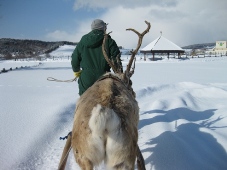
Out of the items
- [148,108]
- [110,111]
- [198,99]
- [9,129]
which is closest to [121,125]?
[110,111]

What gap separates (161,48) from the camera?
50438 millimetres

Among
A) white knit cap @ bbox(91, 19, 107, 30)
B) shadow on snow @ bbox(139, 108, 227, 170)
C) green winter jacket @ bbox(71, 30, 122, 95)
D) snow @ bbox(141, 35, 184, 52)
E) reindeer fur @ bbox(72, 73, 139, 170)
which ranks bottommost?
shadow on snow @ bbox(139, 108, 227, 170)

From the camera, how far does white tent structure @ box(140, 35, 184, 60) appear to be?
49312 mm

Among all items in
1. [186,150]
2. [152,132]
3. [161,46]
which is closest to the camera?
[186,150]

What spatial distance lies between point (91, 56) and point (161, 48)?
156ft

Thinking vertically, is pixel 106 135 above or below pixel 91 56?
below

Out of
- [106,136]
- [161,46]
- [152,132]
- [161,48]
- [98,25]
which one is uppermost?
[161,46]

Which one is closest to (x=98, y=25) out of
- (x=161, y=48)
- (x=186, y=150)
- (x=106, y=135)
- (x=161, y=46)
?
(x=186, y=150)

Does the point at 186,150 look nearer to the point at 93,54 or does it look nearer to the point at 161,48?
the point at 93,54

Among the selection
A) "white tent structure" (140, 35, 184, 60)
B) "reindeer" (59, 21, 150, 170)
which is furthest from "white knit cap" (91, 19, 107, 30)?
"white tent structure" (140, 35, 184, 60)

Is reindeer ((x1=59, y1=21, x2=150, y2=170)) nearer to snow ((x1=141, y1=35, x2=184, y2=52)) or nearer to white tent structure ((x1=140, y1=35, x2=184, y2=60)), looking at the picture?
white tent structure ((x1=140, y1=35, x2=184, y2=60))

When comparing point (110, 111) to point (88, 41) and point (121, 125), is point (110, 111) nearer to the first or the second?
point (121, 125)

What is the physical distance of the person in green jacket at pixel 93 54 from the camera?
4156mm

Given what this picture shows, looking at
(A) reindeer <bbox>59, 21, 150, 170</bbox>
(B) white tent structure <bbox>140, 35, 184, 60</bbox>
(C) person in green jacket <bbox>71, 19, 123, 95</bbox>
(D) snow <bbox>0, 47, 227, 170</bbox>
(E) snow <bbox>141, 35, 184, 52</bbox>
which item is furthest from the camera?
(E) snow <bbox>141, 35, 184, 52</bbox>
